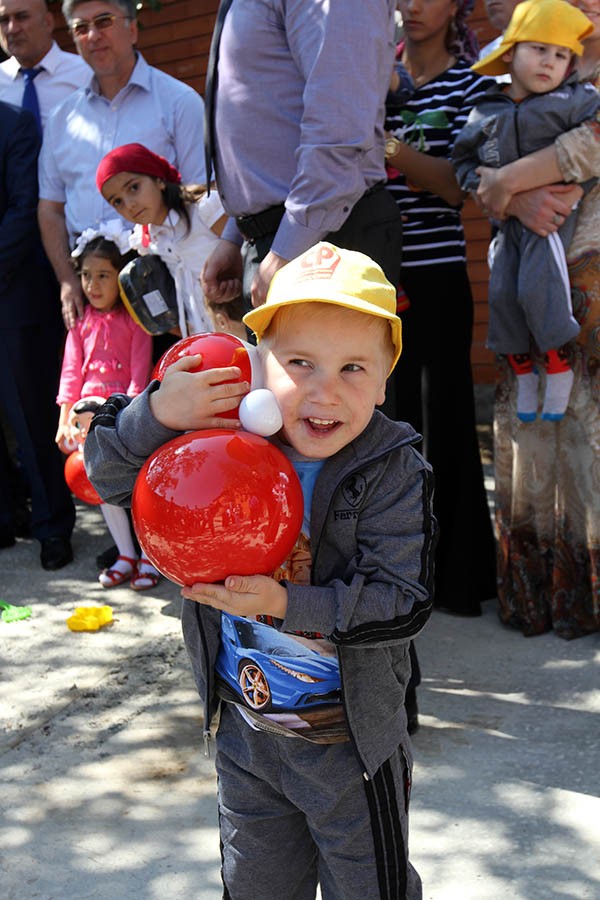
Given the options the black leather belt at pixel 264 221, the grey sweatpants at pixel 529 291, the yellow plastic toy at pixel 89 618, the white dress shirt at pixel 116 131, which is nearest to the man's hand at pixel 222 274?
the black leather belt at pixel 264 221

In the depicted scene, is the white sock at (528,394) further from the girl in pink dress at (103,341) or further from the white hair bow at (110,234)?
the white hair bow at (110,234)

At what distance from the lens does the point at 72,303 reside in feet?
15.5

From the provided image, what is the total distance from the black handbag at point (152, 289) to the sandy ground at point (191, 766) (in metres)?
1.24

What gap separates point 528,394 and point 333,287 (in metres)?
2.19

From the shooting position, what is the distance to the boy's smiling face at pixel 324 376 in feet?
5.74

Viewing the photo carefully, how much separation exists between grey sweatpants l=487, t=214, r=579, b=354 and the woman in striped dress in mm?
300

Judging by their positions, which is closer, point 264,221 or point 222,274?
point 264,221

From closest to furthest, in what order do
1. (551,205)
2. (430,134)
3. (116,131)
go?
(551,205) → (430,134) → (116,131)

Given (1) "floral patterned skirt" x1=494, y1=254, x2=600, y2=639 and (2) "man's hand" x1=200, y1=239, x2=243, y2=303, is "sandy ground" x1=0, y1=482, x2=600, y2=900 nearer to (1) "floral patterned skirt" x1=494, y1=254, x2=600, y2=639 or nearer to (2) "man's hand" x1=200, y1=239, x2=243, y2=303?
(1) "floral patterned skirt" x1=494, y1=254, x2=600, y2=639

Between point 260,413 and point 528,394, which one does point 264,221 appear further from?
point 260,413

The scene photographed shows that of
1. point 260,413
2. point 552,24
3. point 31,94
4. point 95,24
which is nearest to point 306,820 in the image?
point 260,413

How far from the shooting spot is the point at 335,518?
184cm

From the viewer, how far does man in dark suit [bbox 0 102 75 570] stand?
198 inches

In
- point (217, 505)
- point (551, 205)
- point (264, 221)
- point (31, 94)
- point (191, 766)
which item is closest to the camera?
point (217, 505)
